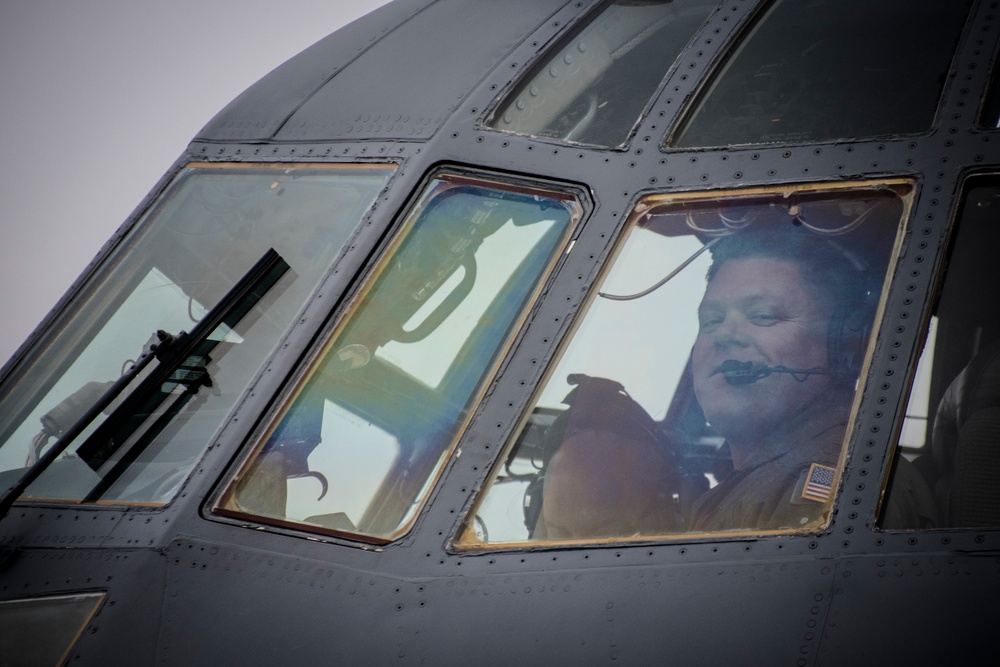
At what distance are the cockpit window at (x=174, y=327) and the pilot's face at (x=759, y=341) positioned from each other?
141 cm

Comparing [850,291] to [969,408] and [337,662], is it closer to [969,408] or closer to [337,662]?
[969,408]

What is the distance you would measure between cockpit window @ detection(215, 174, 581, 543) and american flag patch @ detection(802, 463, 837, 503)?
1034mm

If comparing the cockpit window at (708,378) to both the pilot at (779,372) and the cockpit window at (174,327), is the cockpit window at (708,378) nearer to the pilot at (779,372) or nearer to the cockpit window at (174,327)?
the pilot at (779,372)

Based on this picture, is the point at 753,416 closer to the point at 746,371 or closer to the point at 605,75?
the point at 746,371

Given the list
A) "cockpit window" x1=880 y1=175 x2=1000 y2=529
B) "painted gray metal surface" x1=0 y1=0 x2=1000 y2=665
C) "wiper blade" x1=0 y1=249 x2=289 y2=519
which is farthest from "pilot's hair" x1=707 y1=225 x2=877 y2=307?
"wiper blade" x1=0 y1=249 x2=289 y2=519

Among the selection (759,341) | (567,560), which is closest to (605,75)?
(759,341)

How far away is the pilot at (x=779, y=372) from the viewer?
9.96 ft

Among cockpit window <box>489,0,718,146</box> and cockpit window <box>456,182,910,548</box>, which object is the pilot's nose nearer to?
cockpit window <box>456,182,910,548</box>

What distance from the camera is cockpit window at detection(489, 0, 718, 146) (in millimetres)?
4199

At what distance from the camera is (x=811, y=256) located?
11.2ft

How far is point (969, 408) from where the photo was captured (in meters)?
3.21

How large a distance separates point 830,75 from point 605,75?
1.00m

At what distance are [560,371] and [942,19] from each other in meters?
2.03

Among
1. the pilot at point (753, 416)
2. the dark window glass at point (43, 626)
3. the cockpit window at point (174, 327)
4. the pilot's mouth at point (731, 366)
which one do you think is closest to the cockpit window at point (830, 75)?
the pilot at point (753, 416)
